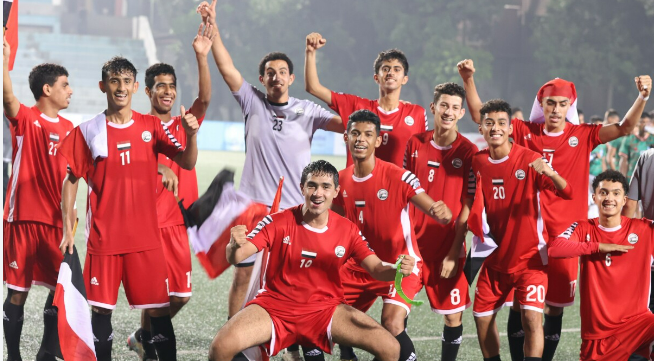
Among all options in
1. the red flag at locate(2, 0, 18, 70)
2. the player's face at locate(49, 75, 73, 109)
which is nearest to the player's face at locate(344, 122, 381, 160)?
the player's face at locate(49, 75, 73, 109)

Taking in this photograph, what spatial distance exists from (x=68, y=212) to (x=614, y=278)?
3.50 m

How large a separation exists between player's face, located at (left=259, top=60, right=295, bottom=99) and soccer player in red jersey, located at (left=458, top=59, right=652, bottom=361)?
4.08ft

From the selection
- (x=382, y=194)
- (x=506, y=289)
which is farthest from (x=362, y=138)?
(x=506, y=289)

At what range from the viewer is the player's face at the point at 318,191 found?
478 cm

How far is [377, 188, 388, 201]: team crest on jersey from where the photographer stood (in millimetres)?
5270

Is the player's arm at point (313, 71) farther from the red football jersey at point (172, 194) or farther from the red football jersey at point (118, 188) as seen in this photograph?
the red football jersey at point (118, 188)

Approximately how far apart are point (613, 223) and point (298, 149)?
86.9 inches

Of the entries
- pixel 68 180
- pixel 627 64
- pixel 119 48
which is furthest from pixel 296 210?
pixel 119 48

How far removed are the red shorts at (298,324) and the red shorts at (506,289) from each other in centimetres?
120

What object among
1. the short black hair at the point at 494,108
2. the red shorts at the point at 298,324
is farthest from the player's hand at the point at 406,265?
the short black hair at the point at 494,108

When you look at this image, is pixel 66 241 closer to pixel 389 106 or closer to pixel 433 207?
pixel 433 207

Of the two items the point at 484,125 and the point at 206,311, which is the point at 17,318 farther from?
the point at 484,125

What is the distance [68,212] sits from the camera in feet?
16.3

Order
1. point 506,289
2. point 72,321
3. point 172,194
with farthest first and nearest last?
point 172,194 < point 506,289 < point 72,321
